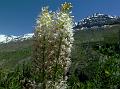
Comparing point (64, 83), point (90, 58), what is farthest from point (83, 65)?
point (64, 83)

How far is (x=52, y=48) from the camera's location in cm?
1466

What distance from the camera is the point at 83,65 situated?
112125 millimetres

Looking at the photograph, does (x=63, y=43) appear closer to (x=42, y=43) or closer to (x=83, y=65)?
(x=42, y=43)

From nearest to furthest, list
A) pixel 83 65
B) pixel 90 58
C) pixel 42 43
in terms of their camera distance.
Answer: pixel 42 43 → pixel 83 65 → pixel 90 58

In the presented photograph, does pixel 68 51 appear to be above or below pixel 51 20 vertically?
below

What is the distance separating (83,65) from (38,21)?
320ft

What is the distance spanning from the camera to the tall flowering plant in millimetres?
14609

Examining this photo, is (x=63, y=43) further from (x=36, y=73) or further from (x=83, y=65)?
(x=83, y=65)

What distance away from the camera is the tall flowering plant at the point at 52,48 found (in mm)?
14609

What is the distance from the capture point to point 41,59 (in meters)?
14.6

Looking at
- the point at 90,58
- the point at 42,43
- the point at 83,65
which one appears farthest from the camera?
the point at 90,58

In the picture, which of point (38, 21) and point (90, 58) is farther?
point (90, 58)

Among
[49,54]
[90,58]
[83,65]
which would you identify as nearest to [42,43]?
[49,54]

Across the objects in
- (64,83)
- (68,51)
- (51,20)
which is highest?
(51,20)
